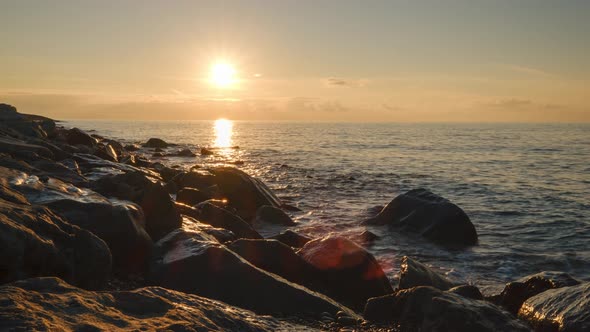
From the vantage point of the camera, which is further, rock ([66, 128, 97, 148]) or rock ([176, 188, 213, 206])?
rock ([66, 128, 97, 148])

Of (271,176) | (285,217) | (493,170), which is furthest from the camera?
(493,170)

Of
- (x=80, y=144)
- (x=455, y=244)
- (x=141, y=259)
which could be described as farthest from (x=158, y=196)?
(x=80, y=144)

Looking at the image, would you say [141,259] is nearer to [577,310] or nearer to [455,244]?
[577,310]

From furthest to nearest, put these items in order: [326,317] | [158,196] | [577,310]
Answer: [158,196], [326,317], [577,310]

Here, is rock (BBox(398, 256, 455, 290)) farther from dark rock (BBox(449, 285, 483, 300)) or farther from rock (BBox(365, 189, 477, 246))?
rock (BBox(365, 189, 477, 246))

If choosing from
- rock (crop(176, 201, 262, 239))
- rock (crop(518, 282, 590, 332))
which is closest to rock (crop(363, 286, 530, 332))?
rock (crop(518, 282, 590, 332))

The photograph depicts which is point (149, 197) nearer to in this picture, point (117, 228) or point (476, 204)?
point (117, 228)

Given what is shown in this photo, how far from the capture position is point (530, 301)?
6.38m

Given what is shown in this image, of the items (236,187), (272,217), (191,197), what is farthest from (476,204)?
(191,197)

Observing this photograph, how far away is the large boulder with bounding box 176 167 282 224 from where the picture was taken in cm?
1606

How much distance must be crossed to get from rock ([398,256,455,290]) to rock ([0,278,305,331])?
12.2ft

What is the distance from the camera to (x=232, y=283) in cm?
607

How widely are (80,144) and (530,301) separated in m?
22.8

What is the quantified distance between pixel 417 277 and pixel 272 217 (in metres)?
7.50
